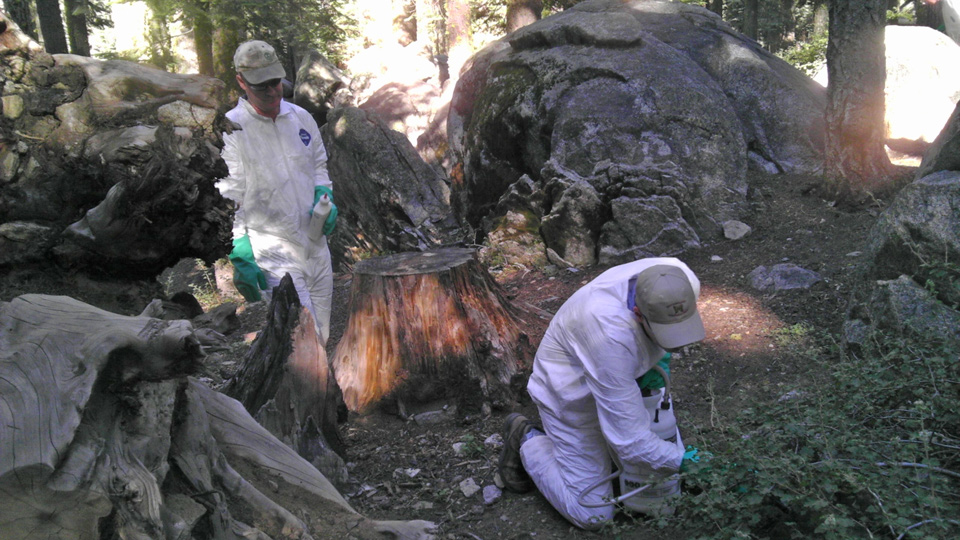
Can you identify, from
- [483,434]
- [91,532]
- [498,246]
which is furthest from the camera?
[498,246]

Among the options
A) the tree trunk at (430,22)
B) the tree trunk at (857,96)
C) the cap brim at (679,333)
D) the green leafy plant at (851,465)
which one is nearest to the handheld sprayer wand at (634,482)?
the green leafy plant at (851,465)

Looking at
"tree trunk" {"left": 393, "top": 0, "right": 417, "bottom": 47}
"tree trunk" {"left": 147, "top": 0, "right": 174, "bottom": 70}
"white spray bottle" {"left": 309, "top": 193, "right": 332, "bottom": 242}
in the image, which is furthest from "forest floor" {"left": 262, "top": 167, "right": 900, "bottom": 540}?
"tree trunk" {"left": 393, "top": 0, "right": 417, "bottom": 47}

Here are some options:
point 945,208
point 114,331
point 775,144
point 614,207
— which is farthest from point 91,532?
point 775,144

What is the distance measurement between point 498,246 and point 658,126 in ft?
6.64

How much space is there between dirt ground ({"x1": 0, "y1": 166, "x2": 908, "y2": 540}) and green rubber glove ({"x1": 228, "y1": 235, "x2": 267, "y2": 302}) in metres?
0.73

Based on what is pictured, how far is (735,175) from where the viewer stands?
696 cm

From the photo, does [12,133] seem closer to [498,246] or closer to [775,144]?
[498,246]

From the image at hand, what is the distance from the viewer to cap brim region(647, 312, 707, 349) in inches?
114

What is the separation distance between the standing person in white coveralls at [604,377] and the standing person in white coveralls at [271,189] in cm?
206

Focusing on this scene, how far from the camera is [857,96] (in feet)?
20.4

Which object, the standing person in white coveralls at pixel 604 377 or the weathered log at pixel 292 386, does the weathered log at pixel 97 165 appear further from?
the standing person in white coveralls at pixel 604 377

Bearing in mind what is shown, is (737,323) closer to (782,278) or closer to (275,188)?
(782,278)

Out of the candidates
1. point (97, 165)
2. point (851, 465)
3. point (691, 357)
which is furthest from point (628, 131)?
point (97, 165)

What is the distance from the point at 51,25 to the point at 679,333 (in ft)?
25.5
